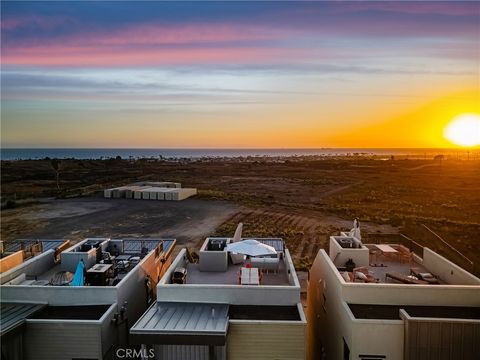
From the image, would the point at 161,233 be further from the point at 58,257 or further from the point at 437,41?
the point at 437,41

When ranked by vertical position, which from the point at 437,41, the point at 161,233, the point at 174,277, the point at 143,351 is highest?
the point at 437,41

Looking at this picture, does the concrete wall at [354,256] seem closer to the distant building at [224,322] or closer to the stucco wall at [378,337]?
the distant building at [224,322]

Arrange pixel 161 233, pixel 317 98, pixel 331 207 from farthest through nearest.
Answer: pixel 331 207 < pixel 317 98 < pixel 161 233

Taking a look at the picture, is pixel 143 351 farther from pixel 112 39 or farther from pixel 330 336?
pixel 112 39

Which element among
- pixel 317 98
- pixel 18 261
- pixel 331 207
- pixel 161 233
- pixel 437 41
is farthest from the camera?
pixel 331 207

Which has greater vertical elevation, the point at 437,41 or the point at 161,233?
the point at 437,41

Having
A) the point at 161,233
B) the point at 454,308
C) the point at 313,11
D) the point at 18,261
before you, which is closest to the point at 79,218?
the point at 161,233

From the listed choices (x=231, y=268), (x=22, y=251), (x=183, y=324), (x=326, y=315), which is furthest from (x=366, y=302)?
(x=22, y=251)

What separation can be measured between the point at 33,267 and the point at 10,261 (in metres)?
1.07

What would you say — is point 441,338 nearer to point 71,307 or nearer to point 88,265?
point 71,307

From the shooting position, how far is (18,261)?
14219mm

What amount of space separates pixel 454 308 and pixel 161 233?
26.7m

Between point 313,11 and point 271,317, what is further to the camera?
point 313,11

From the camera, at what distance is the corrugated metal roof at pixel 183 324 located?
874 centimetres
